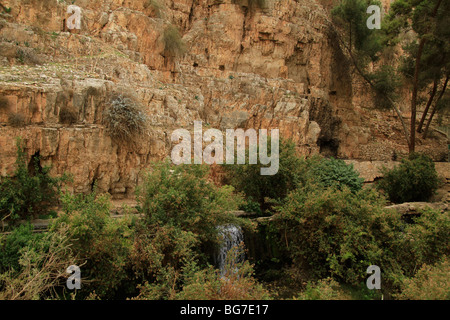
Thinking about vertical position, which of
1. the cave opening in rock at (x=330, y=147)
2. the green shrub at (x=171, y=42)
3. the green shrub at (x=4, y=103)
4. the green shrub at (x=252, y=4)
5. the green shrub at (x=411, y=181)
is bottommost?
the green shrub at (x=411, y=181)

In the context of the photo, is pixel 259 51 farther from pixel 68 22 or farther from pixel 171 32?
pixel 68 22

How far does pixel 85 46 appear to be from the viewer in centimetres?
1864

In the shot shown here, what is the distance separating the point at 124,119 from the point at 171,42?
33.2 ft

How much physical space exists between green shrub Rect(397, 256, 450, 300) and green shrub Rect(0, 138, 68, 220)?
12.1 metres

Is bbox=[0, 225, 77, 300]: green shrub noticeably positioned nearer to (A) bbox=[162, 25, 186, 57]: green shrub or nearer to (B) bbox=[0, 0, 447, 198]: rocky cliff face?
(B) bbox=[0, 0, 447, 198]: rocky cliff face

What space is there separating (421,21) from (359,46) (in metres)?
8.58

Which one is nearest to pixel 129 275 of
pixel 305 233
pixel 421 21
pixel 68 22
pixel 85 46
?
pixel 305 233

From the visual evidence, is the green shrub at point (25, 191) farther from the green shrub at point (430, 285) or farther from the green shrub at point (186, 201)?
the green shrub at point (430, 285)

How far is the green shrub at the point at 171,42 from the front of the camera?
2273 cm

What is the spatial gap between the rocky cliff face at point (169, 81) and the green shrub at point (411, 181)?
615 cm

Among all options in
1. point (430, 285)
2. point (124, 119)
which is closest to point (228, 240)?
point (430, 285)

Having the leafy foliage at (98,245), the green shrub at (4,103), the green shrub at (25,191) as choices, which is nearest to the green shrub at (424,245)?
the leafy foliage at (98,245)

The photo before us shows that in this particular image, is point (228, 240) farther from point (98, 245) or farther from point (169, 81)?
point (169, 81)

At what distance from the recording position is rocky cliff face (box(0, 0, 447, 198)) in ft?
46.2
